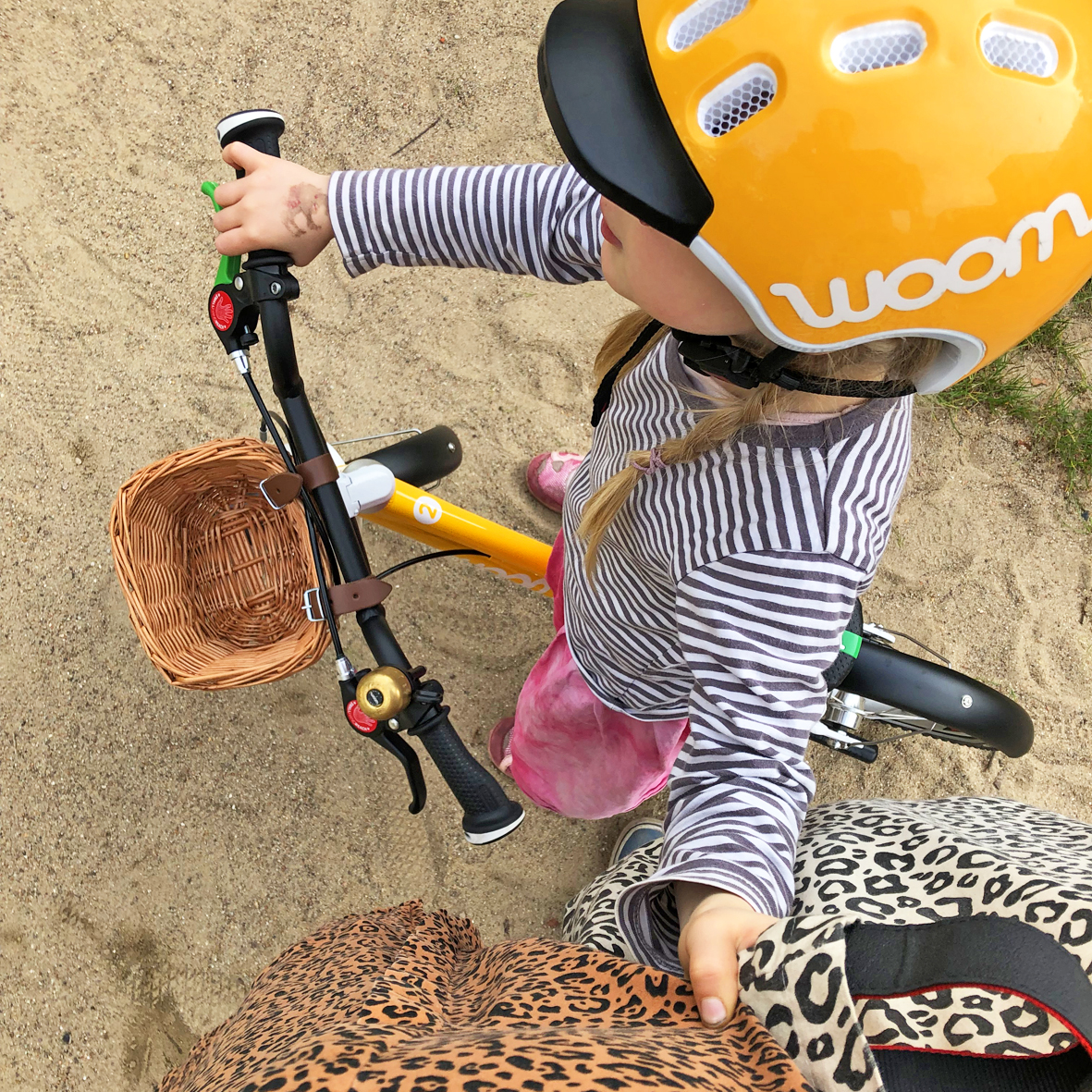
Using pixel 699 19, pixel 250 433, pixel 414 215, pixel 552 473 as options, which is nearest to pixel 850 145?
pixel 699 19

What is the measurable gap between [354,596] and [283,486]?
197mm

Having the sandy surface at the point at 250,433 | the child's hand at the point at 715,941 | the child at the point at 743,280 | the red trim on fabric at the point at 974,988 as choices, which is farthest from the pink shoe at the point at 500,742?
the red trim on fabric at the point at 974,988

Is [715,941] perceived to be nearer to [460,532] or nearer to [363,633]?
[363,633]

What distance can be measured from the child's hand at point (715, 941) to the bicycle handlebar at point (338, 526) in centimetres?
35

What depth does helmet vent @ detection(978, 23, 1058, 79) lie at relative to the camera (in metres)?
0.72

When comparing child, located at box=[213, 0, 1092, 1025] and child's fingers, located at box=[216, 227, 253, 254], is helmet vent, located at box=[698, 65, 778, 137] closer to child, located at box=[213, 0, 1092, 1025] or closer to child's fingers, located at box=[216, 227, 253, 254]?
child, located at box=[213, 0, 1092, 1025]

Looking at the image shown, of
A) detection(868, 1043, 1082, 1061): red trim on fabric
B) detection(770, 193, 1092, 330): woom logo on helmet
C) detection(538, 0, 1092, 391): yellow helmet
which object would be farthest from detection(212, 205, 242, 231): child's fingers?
detection(868, 1043, 1082, 1061): red trim on fabric

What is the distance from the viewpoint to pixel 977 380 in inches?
96.0

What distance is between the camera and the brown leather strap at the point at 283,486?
3.95 ft

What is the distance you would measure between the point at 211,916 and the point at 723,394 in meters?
1.71

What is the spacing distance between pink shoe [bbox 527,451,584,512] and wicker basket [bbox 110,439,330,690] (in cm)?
70

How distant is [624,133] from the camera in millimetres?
763

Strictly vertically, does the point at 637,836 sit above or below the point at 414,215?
below

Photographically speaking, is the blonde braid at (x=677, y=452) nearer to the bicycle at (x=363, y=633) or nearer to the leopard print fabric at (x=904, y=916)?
the bicycle at (x=363, y=633)
